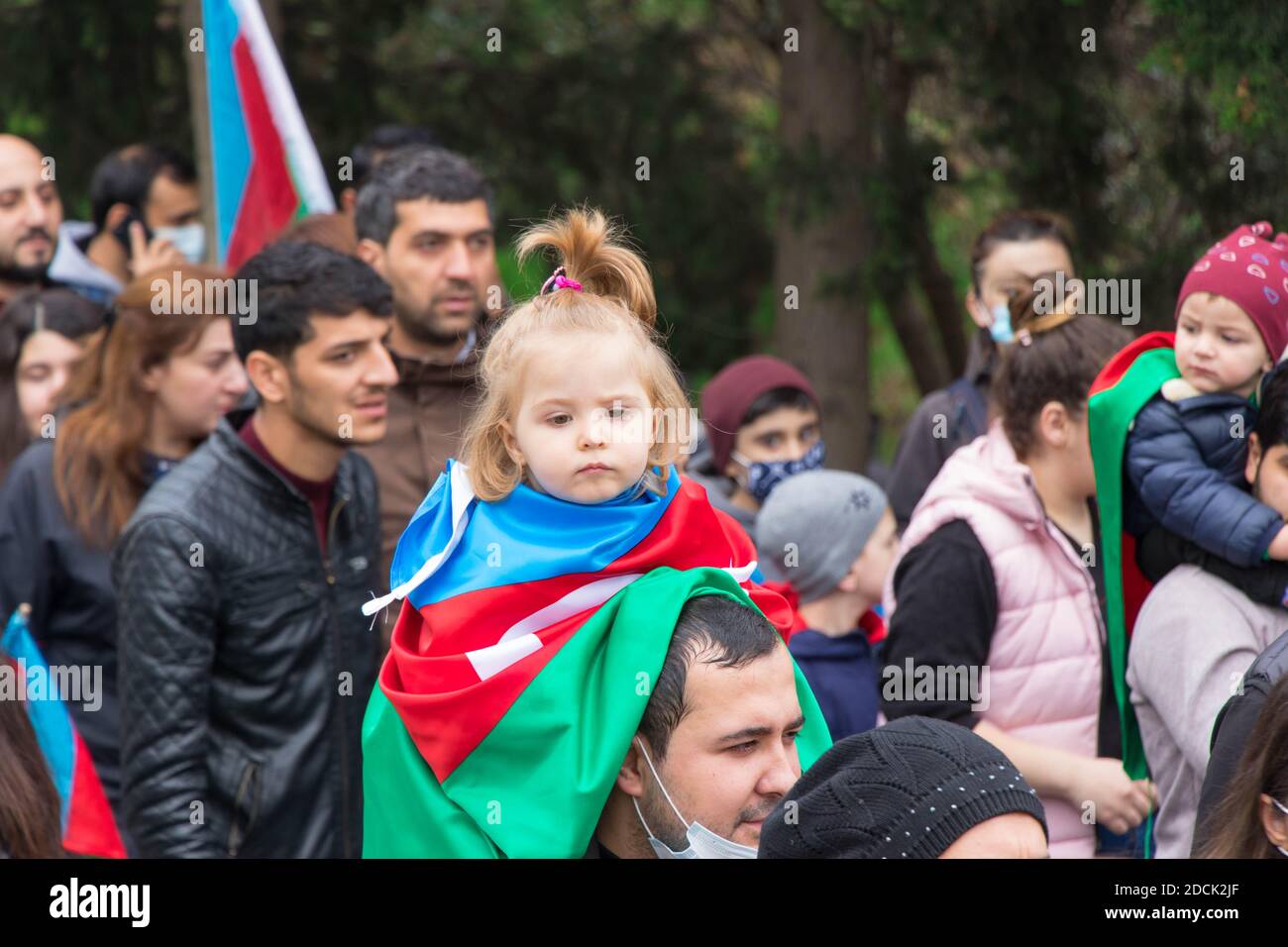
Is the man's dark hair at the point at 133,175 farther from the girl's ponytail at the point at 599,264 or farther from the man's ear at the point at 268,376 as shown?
the girl's ponytail at the point at 599,264

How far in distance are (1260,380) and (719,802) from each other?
66.7 inches

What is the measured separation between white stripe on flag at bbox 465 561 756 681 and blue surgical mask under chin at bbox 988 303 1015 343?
8.24ft

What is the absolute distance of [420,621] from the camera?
312cm

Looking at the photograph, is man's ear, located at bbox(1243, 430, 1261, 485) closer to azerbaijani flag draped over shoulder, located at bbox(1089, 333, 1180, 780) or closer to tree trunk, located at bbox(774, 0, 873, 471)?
azerbaijani flag draped over shoulder, located at bbox(1089, 333, 1180, 780)

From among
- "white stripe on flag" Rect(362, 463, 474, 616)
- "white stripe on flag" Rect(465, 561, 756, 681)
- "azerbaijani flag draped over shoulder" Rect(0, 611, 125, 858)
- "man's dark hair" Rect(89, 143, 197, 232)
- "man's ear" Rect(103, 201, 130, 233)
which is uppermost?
"man's dark hair" Rect(89, 143, 197, 232)

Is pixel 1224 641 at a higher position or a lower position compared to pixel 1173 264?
lower

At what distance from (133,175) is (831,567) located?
4.06 metres

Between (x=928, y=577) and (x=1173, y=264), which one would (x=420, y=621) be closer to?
(x=928, y=577)

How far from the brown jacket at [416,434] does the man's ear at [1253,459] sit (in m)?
2.17

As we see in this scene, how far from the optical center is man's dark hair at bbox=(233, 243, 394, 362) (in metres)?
4.39

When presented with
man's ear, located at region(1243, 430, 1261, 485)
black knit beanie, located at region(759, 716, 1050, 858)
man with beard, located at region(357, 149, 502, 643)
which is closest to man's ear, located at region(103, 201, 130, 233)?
man with beard, located at region(357, 149, 502, 643)

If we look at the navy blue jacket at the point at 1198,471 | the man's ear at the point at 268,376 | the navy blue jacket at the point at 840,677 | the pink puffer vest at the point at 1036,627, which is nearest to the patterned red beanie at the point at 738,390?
the navy blue jacket at the point at 840,677

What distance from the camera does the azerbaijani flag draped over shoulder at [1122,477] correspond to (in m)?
3.74

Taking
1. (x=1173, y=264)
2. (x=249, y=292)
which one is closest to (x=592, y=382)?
(x=249, y=292)
